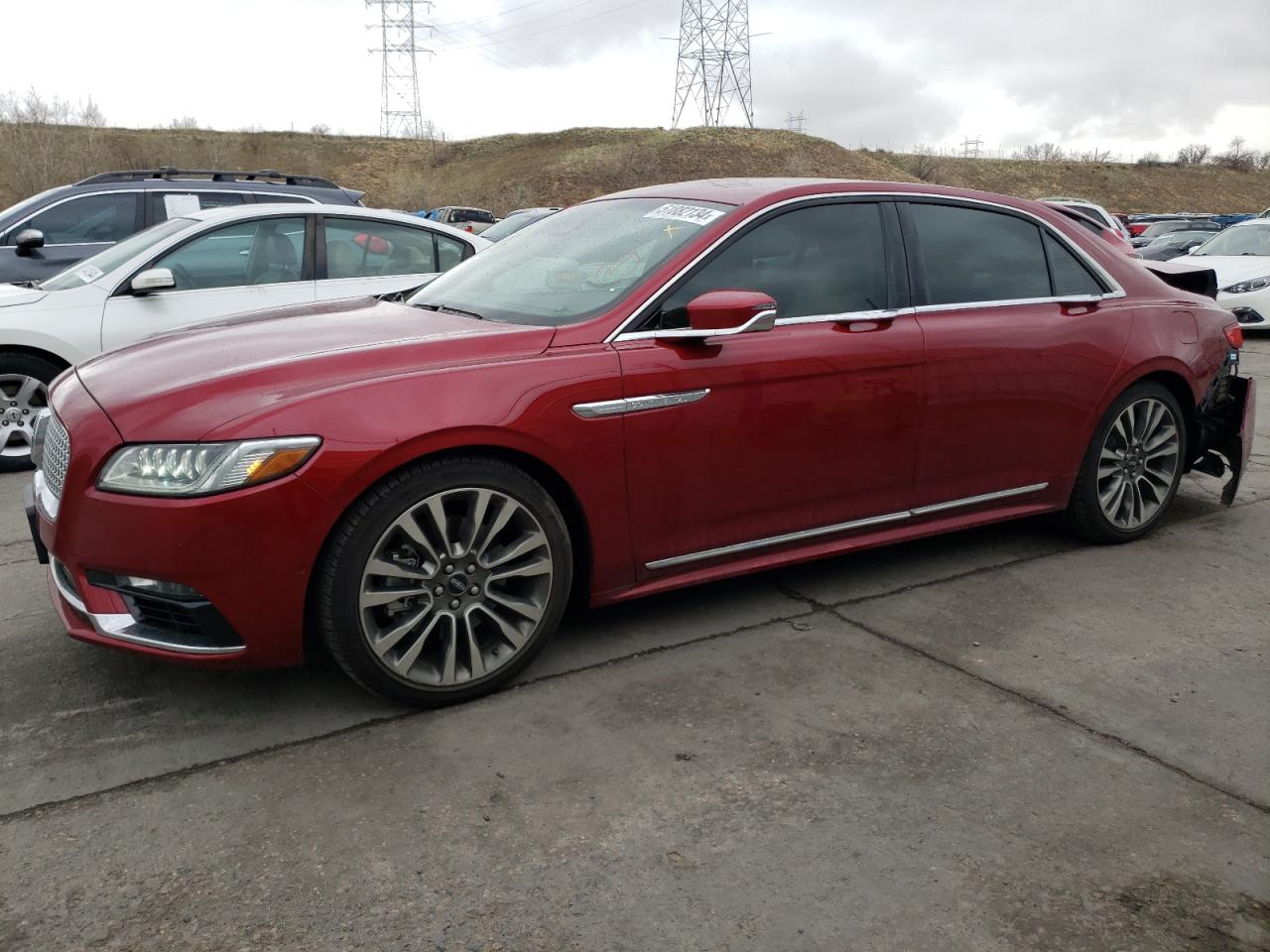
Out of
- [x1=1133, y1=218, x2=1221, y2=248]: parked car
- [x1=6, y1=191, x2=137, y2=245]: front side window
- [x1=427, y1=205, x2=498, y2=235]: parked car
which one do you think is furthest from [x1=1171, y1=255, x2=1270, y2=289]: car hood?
[x1=427, y1=205, x2=498, y2=235]: parked car

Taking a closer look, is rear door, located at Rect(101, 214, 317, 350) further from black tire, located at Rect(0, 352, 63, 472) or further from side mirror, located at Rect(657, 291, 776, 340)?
side mirror, located at Rect(657, 291, 776, 340)

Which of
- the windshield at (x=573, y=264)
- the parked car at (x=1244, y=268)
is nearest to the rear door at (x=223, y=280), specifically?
the windshield at (x=573, y=264)

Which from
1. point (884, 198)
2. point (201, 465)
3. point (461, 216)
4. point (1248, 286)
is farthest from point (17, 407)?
point (461, 216)

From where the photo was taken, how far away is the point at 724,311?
3.42 meters

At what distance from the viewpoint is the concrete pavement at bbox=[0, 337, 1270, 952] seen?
7.67 ft

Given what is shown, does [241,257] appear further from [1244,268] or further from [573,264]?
[1244,268]

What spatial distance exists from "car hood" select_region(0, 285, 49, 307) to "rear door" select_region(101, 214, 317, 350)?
479 mm

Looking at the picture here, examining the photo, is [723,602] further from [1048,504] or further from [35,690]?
[35,690]

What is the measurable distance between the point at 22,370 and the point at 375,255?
2272 millimetres

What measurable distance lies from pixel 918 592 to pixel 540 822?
7.16ft

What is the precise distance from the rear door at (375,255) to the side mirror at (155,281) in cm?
92

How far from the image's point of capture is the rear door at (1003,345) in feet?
13.8

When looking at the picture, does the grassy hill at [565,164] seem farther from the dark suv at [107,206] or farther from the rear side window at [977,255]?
the rear side window at [977,255]

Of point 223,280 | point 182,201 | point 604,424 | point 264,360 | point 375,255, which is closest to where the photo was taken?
point 264,360
